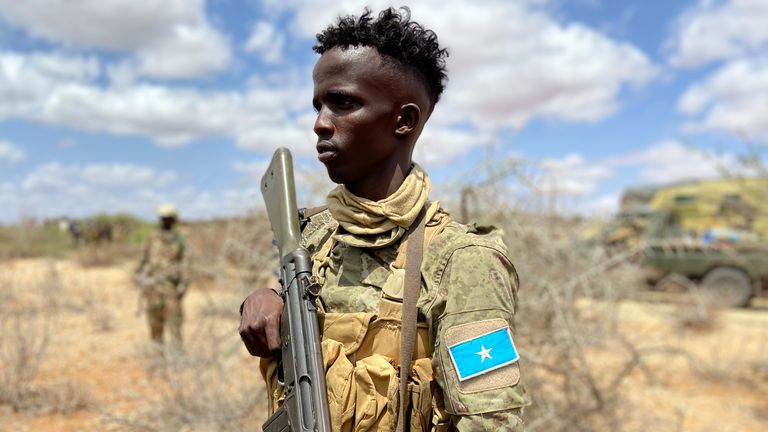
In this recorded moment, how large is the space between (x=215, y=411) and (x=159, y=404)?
2.50 ft

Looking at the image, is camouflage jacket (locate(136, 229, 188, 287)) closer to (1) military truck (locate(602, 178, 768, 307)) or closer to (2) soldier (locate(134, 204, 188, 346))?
(2) soldier (locate(134, 204, 188, 346))

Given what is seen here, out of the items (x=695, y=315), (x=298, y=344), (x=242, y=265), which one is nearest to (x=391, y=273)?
(x=298, y=344)

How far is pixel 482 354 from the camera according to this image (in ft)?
3.96

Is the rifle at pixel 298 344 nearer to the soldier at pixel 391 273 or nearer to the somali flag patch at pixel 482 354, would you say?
the soldier at pixel 391 273

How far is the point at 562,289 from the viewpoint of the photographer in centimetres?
409

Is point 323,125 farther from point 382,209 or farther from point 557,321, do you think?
point 557,321

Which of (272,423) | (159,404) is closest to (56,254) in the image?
(159,404)

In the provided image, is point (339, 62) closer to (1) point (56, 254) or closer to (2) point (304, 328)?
(2) point (304, 328)

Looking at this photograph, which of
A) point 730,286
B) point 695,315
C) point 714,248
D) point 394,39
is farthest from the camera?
point 714,248

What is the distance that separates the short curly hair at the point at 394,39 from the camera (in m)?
1.39

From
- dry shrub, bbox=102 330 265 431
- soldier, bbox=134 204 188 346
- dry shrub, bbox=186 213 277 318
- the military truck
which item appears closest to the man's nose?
dry shrub, bbox=102 330 265 431

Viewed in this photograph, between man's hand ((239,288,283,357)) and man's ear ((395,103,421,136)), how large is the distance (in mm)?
496

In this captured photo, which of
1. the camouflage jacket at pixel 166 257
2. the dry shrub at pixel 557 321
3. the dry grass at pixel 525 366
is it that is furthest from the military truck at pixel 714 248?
the camouflage jacket at pixel 166 257

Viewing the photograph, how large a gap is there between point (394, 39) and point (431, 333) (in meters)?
0.66
